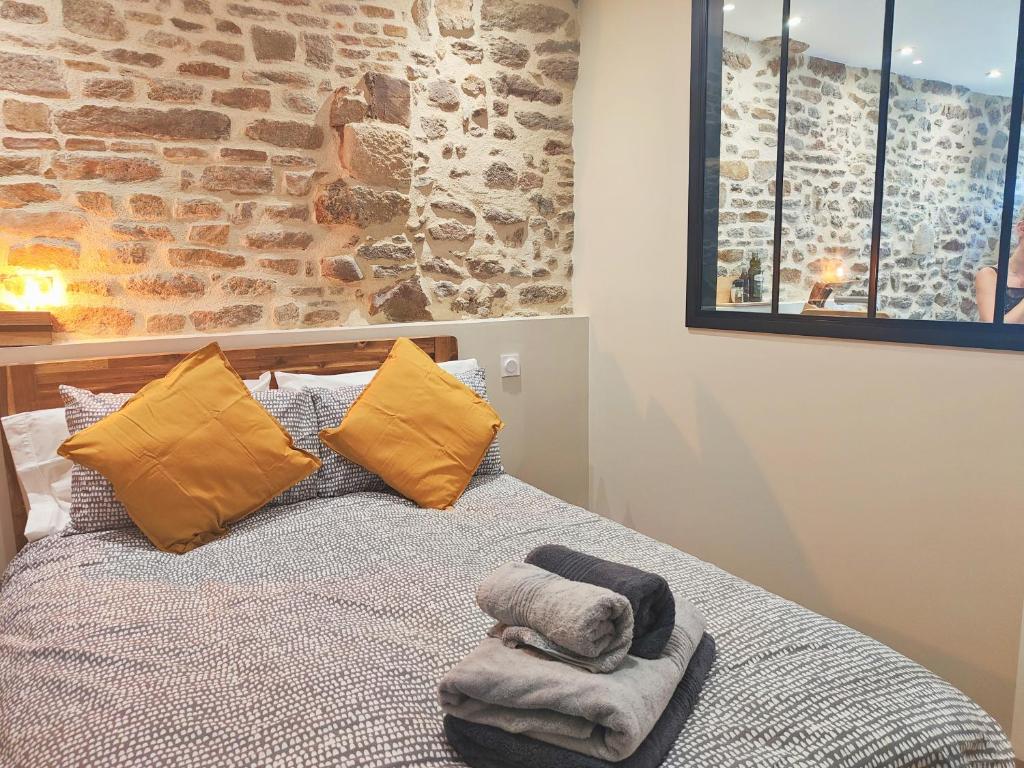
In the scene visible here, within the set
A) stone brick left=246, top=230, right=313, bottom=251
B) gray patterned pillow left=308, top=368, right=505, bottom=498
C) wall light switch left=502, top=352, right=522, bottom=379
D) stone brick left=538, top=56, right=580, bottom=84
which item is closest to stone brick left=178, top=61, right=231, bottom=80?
stone brick left=246, top=230, right=313, bottom=251

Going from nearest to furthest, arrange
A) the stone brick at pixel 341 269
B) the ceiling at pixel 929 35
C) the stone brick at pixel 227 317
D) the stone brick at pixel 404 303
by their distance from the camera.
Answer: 1. the stone brick at pixel 227 317
2. the stone brick at pixel 341 269
3. the stone brick at pixel 404 303
4. the ceiling at pixel 929 35

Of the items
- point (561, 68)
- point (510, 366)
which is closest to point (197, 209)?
point (510, 366)

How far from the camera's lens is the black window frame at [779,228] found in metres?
1.94

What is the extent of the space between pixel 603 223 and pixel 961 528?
193 centimetres

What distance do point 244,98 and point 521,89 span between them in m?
1.26

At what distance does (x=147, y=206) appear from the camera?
2506mm

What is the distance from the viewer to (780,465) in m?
2.59

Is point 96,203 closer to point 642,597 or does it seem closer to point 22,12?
point 22,12

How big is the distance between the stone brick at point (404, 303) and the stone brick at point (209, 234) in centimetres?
63

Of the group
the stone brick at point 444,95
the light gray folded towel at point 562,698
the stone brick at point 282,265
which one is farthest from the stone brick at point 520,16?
the light gray folded towel at point 562,698

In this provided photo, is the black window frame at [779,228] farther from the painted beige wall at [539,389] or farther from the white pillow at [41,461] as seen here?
the white pillow at [41,461]

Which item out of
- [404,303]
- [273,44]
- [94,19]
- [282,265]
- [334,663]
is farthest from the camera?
[404,303]

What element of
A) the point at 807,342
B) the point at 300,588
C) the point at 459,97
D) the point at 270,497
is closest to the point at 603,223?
the point at 459,97

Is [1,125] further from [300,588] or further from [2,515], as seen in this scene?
[300,588]
